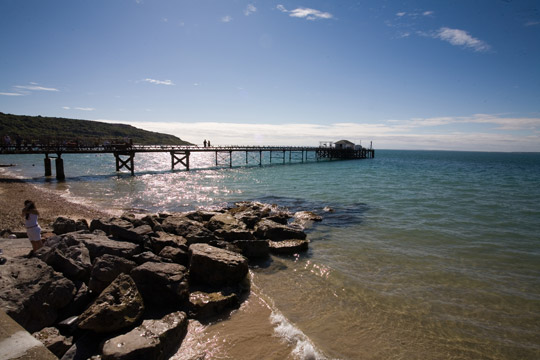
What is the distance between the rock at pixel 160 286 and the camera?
19.4ft

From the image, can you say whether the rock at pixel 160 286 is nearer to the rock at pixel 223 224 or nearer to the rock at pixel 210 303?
the rock at pixel 210 303

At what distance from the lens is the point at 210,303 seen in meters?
6.18

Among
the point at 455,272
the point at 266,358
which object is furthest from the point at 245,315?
the point at 455,272

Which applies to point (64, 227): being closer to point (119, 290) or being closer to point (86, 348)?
point (119, 290)

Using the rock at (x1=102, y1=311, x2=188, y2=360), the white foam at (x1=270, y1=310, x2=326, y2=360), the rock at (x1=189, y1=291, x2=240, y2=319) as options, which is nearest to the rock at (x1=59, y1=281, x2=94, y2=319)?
the rock at (x1=102, y1=311, x2=188, y2=360)

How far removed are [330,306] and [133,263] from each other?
4.47 meters

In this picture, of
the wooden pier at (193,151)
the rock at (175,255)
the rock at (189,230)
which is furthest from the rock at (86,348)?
the wooden pier at (193,151)

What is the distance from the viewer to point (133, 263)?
21.3 feet

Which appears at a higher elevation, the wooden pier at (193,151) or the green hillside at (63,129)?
the green hillside at (63,129)

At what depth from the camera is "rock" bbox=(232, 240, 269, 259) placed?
940cm

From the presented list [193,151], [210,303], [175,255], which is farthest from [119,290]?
[193,151]

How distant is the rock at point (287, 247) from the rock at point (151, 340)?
4884mm

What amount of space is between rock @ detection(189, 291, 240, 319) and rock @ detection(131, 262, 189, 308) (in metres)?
0.26

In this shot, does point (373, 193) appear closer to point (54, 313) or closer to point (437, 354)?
point (437, 354)
